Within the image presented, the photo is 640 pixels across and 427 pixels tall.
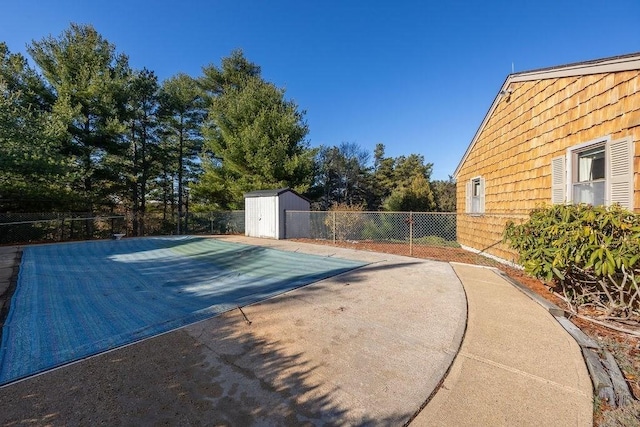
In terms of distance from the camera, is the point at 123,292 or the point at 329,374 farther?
the point at 123,292

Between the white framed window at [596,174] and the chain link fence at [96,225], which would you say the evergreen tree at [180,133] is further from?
the white framed window at [596,174]

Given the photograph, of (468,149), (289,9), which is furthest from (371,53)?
(468,149)

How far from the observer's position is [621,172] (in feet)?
12.0

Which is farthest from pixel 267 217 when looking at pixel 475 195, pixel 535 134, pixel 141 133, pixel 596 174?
pixel 141 133

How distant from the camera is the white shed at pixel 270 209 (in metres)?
11.1

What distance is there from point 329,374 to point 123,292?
12.9ft

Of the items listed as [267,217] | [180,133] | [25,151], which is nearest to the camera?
[25,151]

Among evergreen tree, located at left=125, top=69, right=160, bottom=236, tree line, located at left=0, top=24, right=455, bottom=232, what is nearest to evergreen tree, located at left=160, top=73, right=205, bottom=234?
tree line, located at left=0, top=24, right=455, bottom=232

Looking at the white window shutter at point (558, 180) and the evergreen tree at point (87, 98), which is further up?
the evergreen tree at point (87, 98)

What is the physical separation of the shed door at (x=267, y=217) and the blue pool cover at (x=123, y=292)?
3.17 m

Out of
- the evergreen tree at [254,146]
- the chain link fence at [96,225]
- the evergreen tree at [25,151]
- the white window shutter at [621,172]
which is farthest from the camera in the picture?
the evergreen tree at [254,146]

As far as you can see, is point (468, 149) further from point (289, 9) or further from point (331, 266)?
point (289, 9)

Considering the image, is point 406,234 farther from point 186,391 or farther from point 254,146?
point 186,391

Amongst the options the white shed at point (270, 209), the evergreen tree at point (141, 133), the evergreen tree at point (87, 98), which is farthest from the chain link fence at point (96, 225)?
the white shed at point (270, 209)
